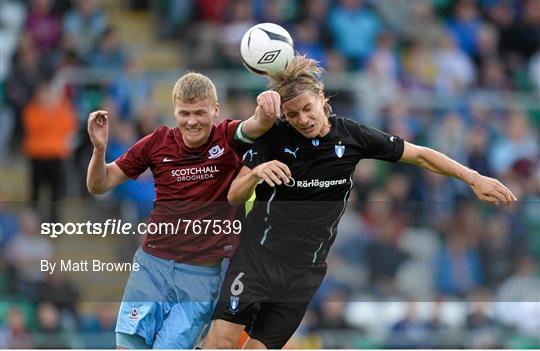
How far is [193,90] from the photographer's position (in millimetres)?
7824

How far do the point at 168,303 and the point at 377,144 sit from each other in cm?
158

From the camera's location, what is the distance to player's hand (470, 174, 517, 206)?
7789mm

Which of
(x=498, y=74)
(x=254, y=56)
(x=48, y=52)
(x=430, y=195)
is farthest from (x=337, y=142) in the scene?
(x=498, y=74)

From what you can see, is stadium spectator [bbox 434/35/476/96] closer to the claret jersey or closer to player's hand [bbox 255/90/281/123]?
the claret jersey

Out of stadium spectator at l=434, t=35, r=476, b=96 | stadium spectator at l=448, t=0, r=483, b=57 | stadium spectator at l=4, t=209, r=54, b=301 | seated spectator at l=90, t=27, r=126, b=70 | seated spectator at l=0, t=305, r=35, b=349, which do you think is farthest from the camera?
stadium spectator at l=448, t=0, r=483, b=57

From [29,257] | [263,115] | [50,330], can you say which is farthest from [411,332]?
[263,115]

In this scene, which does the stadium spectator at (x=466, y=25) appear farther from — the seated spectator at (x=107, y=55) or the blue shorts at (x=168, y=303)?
the blue shorts at (x=168, y=303)

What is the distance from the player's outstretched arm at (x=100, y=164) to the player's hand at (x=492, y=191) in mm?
2115

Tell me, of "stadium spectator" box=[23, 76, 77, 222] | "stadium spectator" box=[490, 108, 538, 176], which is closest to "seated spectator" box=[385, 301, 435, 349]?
"stadium spectator" box=[490, 108, 538, 176]

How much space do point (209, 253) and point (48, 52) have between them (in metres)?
7.29

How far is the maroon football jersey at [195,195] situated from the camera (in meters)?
7.97

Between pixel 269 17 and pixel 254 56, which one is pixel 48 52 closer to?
pixel 269 17

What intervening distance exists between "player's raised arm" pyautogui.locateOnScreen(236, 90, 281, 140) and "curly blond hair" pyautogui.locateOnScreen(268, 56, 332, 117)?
20 centimetres

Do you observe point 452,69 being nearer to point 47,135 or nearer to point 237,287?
point 47,135
